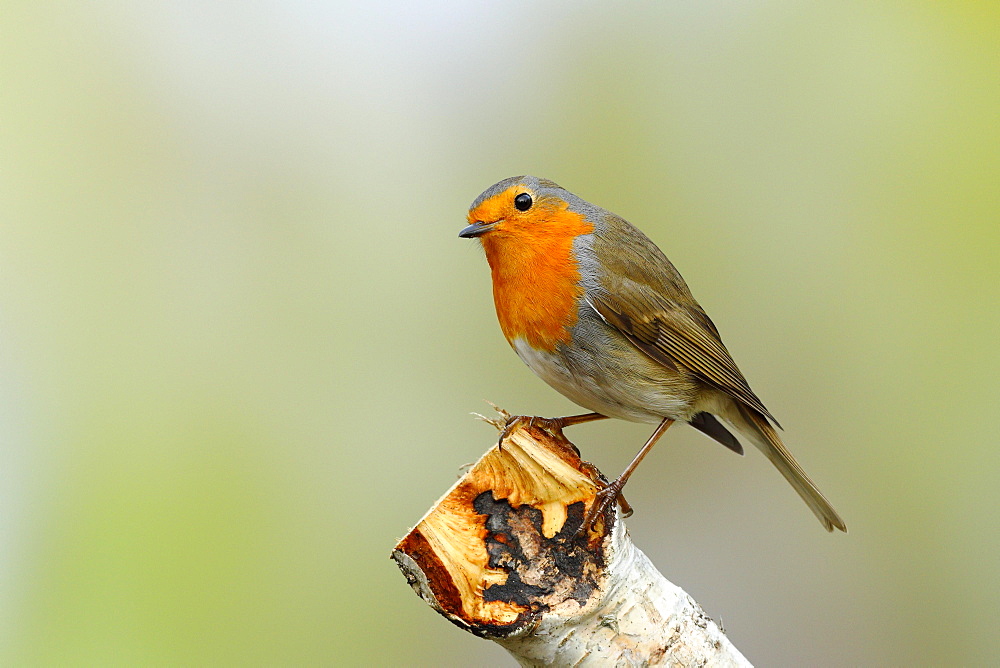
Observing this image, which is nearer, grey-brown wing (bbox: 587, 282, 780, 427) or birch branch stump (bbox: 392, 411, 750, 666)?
birch branch stump (bbox: 392, 411, 750, 666)

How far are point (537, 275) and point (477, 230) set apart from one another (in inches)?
7.9

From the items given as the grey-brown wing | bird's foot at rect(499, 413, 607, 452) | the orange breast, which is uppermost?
the orange breast

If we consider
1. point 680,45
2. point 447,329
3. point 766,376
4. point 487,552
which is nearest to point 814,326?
point 766,376

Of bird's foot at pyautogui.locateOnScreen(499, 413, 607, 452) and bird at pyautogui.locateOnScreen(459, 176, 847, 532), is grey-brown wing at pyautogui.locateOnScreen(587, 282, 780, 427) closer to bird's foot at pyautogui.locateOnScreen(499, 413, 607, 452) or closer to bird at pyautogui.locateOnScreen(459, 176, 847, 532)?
bird at pyautogui.locateOnScreen(459, 176, 847, 532)

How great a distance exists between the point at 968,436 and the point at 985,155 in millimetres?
1160

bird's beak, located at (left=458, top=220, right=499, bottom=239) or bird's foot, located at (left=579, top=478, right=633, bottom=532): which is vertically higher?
bird's beak, located at (left=458, top=220, right=499, bottom=239)

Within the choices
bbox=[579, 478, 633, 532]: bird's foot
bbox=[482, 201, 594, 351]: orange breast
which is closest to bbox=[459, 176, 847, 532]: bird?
bbox=[482, 201, 594, 351]: orange breast

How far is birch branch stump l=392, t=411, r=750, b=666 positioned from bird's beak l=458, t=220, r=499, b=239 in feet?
2.32

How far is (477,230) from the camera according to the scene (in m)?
2.24

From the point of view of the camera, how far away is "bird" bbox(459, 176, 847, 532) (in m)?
2.18

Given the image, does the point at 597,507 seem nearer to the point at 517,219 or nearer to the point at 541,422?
the point at 541,422

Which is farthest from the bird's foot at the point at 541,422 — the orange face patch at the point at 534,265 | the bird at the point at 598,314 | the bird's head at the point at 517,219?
the bird's head at the point at 517,219

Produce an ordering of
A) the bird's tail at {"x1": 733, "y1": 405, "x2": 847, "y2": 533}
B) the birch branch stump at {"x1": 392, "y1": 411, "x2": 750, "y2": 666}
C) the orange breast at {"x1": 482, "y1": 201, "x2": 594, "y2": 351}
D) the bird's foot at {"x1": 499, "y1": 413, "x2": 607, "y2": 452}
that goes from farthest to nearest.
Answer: the bird's tail at {"x1": 733, "y1": 405, "x2": 847, "y2": 533}
the orange breast at {"x1": 482, "y1": 201, "x2": 594, "y2": 351}
the bird's foot at {"x1": 499, "y1": 413, "x2": 607, "y2": 452}
the birch branch stump at {"x1": 392, "y1": 411, "x2": 750, "y2": 666}

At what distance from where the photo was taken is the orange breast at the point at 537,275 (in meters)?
2.16
